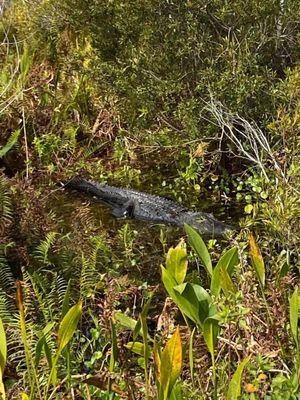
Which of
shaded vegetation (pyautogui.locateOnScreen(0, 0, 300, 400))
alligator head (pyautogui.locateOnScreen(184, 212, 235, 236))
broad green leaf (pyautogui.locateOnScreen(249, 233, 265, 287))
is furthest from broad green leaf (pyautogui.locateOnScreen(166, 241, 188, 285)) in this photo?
alligator head (pyautogui.locateOnScreen(184, 212, 235, 236))

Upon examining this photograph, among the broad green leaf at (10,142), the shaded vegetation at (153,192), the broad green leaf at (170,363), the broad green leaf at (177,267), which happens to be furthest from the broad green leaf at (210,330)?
the broad green leaf at (10,142)

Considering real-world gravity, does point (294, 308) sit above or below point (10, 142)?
above

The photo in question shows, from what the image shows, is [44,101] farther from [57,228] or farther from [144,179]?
[57,228]

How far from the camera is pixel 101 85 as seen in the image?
572cm

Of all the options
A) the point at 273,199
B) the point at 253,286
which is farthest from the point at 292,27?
the point at 253,286

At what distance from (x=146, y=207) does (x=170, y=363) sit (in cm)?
364

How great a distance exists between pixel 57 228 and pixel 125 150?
2.15 meters

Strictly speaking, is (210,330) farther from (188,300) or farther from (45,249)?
(45,249)

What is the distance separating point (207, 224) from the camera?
4.64 meters

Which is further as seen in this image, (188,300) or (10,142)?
(10,142)

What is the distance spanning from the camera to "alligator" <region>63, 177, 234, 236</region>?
4656mm

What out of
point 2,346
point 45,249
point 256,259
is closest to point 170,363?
point 2,346

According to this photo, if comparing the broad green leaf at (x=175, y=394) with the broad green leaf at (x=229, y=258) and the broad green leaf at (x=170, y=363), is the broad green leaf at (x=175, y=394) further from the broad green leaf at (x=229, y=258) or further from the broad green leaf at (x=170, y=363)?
the broad green leaf at (x=229, y=258)

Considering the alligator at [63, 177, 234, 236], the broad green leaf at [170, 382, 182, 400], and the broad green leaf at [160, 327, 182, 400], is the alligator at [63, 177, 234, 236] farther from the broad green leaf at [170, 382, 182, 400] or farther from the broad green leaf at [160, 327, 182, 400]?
the broad green leaf at [160, 327, 182, 400]
